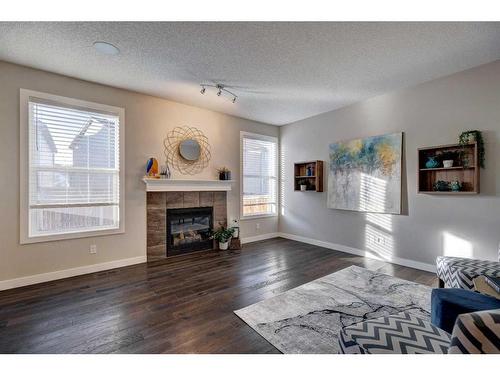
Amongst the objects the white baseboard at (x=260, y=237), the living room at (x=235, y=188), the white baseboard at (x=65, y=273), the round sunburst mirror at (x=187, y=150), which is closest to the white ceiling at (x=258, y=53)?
the living room at (x=235, y=188)

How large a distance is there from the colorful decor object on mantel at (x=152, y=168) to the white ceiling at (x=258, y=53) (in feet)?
3.48

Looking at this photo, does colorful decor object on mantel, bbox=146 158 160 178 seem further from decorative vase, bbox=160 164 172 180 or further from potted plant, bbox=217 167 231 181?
potted plant, bbox=217 167 231 181

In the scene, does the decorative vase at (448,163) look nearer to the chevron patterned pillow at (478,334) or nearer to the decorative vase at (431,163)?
the decorative vase at (431,163)

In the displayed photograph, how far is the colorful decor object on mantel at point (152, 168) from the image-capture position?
3.70 meters

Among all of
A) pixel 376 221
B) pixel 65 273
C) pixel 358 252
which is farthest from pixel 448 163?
pixel 65 273

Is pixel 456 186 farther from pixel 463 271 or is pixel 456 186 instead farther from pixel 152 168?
pixel 152 168

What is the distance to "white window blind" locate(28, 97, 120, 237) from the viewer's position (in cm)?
296

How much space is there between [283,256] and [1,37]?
4314mm

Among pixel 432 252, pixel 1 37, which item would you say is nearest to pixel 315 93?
pixel 432 252

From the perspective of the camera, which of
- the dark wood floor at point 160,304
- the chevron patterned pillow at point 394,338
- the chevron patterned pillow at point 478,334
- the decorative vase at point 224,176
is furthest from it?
the decorative vase at point 224,176

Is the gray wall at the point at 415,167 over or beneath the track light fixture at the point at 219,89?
beneath

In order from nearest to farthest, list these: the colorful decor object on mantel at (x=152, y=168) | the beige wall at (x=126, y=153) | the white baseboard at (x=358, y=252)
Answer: the beige wall at (x=126, y=153) < the white baseboard at (x=358, y=252) < the colorful decor object on mantel at (x=152, y=168)

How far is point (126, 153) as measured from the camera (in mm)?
3594

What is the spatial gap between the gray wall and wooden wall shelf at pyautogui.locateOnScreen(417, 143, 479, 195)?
0.33ft
